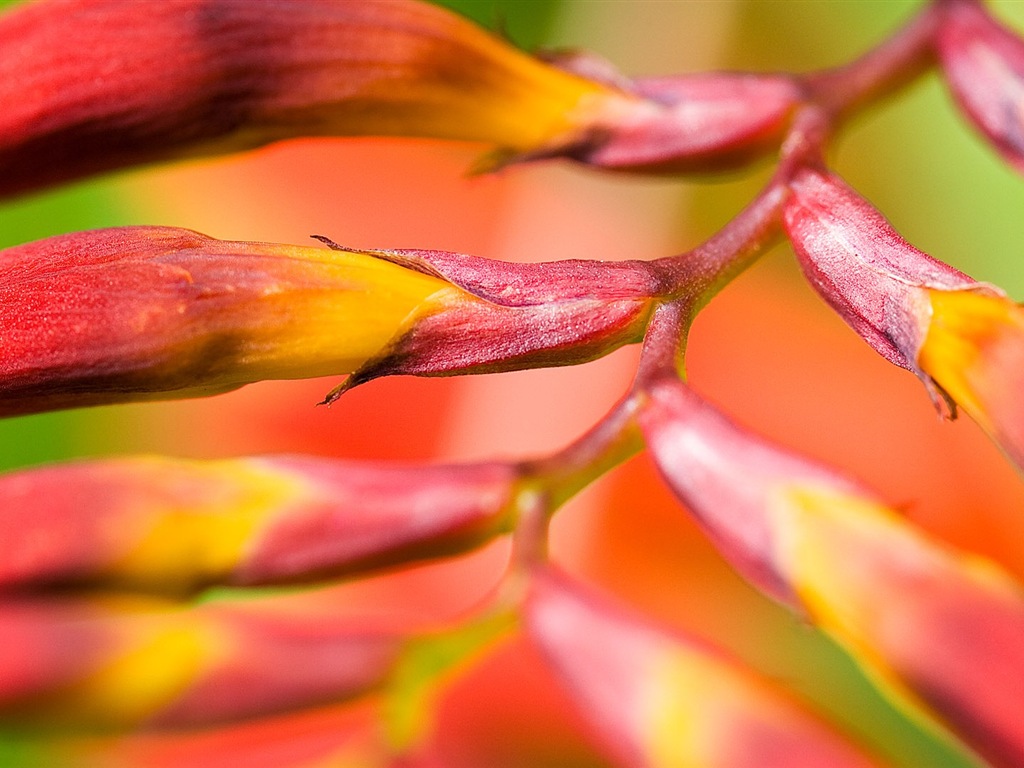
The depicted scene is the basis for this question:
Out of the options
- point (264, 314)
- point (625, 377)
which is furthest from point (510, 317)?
point (625, 377)

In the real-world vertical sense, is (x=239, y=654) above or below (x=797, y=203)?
below

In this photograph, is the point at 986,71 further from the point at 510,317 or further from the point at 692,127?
the point at 510,317

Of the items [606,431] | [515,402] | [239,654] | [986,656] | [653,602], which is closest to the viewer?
[986,656]

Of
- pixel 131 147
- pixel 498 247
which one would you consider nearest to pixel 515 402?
pixel 498 247

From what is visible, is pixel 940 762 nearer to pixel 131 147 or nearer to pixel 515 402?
pixel 515 402

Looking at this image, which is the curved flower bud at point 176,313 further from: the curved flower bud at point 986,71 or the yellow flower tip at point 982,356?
the curved flower bud at point 986,71

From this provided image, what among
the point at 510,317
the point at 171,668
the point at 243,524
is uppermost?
the point at 510,317

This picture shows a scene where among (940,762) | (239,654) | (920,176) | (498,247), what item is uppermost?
(920,176)
